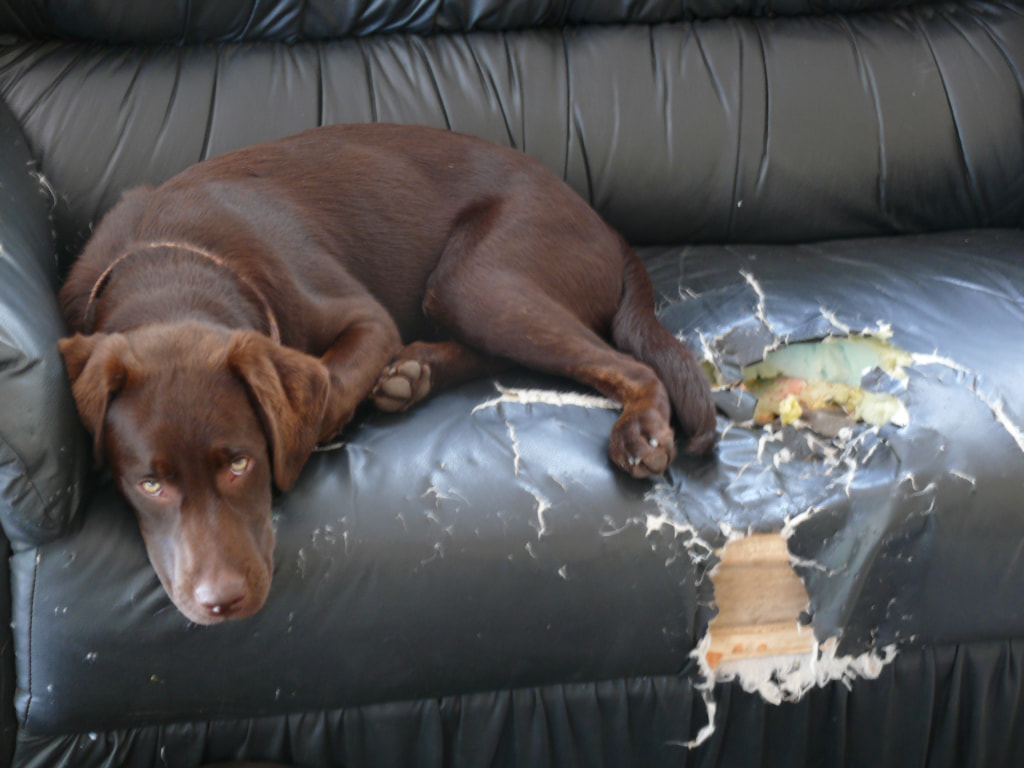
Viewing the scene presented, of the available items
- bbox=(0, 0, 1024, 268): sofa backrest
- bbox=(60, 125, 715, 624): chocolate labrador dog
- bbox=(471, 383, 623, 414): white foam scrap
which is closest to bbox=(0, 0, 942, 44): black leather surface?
bbox=(0, 0, 1024, 268): sofa backrest

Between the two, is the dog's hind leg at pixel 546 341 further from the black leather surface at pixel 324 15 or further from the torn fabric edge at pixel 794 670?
the black leather surface at pixel 324 15

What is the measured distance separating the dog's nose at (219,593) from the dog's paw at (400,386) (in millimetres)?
564

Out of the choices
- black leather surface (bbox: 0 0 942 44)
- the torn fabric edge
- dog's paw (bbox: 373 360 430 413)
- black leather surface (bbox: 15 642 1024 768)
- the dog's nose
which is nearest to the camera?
the dog's nose

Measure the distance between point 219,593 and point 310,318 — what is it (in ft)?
2.45

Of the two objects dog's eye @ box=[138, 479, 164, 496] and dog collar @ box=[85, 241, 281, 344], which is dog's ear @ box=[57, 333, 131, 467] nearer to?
dog's eye @ box=[138, 479, 164, 496]

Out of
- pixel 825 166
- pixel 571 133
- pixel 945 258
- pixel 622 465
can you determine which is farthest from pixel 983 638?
pixel 571 133

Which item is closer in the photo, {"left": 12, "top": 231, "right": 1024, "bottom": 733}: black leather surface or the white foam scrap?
{"left": 12, "top": 231, "right": 1024, "bottom": 733}: black leather surface

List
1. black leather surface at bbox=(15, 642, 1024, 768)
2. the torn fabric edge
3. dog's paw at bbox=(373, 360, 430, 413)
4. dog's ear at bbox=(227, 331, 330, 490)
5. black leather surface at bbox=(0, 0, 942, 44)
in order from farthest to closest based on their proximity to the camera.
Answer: black leather surface at bbox=(0, 0, 942, 44) → dog's paw at bbox=(373, 360, 430, 413) → the torn fabric edge → black leather surface at bbox=(15, 642, 1024, 768) → dog's ear at bbox=(227, 331, 330, 490)

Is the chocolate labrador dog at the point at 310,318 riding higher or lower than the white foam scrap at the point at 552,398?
higher

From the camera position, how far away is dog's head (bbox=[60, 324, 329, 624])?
144 cm

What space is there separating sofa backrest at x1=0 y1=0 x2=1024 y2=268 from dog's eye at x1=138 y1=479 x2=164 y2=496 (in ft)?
4.18

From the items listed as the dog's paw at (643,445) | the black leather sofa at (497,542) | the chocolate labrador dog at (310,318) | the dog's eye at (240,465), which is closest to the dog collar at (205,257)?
the chocolate labrador dog at (310,318)

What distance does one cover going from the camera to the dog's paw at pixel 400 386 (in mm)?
1892

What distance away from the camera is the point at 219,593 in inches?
55.5
